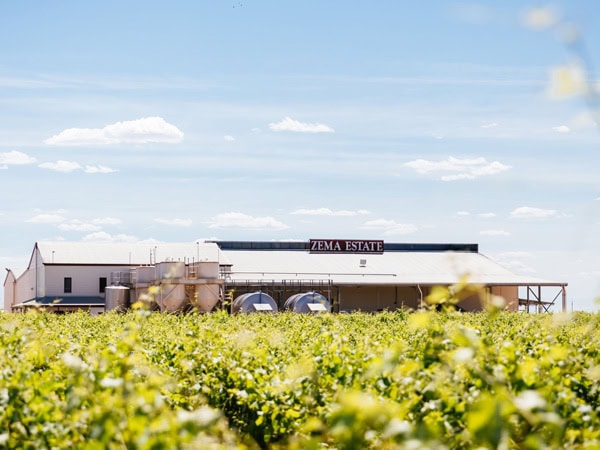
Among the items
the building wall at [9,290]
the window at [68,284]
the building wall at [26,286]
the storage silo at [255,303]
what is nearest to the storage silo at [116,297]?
the storage silo at [255,303]

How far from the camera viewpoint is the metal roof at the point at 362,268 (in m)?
56.9

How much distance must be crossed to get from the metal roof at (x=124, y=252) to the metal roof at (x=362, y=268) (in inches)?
92.9

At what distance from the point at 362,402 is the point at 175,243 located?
57.0 m

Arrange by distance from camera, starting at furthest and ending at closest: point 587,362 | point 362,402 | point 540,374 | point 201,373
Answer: point 201,373 < point 587,362 < point 540,374 < point 362,402

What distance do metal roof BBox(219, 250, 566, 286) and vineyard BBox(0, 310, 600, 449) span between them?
43.8 m

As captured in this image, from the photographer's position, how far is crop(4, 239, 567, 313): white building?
176ft

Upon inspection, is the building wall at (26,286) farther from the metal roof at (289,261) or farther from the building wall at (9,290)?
the metal roof at (289,261)

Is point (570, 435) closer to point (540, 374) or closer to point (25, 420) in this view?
point (540, 374)

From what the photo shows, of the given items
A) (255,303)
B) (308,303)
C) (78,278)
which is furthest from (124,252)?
(308,303)

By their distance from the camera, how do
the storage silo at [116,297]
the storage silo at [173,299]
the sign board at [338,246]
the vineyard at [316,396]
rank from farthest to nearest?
the sign board at [338,246], the storage silo at [116,297], the storage silo at [173,299], the vineyard at [316,396]

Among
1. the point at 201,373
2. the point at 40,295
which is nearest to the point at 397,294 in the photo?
→ the point at 40,295

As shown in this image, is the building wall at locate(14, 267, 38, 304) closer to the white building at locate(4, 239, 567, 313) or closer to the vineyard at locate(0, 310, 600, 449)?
the white building at locate(4, 239, 567, 313)

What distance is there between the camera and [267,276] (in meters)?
56.2

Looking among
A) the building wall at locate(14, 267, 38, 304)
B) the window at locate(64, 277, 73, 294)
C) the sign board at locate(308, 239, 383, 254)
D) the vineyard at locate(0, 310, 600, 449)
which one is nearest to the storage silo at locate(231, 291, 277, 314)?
the window at locate(64, 277, 73, 294)
